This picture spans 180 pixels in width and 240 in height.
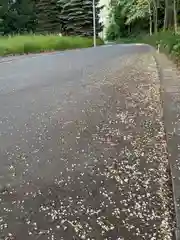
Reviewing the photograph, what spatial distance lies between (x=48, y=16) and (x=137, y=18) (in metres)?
11.6

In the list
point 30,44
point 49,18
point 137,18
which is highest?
point 49,18

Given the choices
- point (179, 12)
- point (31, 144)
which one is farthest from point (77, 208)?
point (179, 12)

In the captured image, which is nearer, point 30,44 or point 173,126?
point 173,126

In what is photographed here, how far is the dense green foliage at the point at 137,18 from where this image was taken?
148 ft

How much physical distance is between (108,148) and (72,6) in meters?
51.8

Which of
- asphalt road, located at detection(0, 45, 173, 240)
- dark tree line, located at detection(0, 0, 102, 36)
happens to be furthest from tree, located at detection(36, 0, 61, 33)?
asphalt road, located at detection(0, 45, 173, 240)

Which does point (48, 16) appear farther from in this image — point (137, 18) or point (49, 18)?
point (137, 18)

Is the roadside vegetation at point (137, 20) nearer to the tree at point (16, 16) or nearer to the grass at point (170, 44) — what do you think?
the tree at point (16, 16)

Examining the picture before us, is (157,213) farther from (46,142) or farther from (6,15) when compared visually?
(6,15)

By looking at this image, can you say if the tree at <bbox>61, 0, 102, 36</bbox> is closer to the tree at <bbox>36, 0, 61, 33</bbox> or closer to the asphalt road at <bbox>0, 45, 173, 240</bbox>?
the tree at <bbox>36, 0, 61, 33</bbox>

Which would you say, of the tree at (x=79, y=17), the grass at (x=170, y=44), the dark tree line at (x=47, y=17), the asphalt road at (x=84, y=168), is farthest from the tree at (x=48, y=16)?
the asphalt road at (x=84, y=168)

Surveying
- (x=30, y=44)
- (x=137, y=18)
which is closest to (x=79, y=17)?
(x=137, y=18)

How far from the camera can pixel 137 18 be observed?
53.9 m

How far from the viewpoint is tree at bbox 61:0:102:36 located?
181 ft
